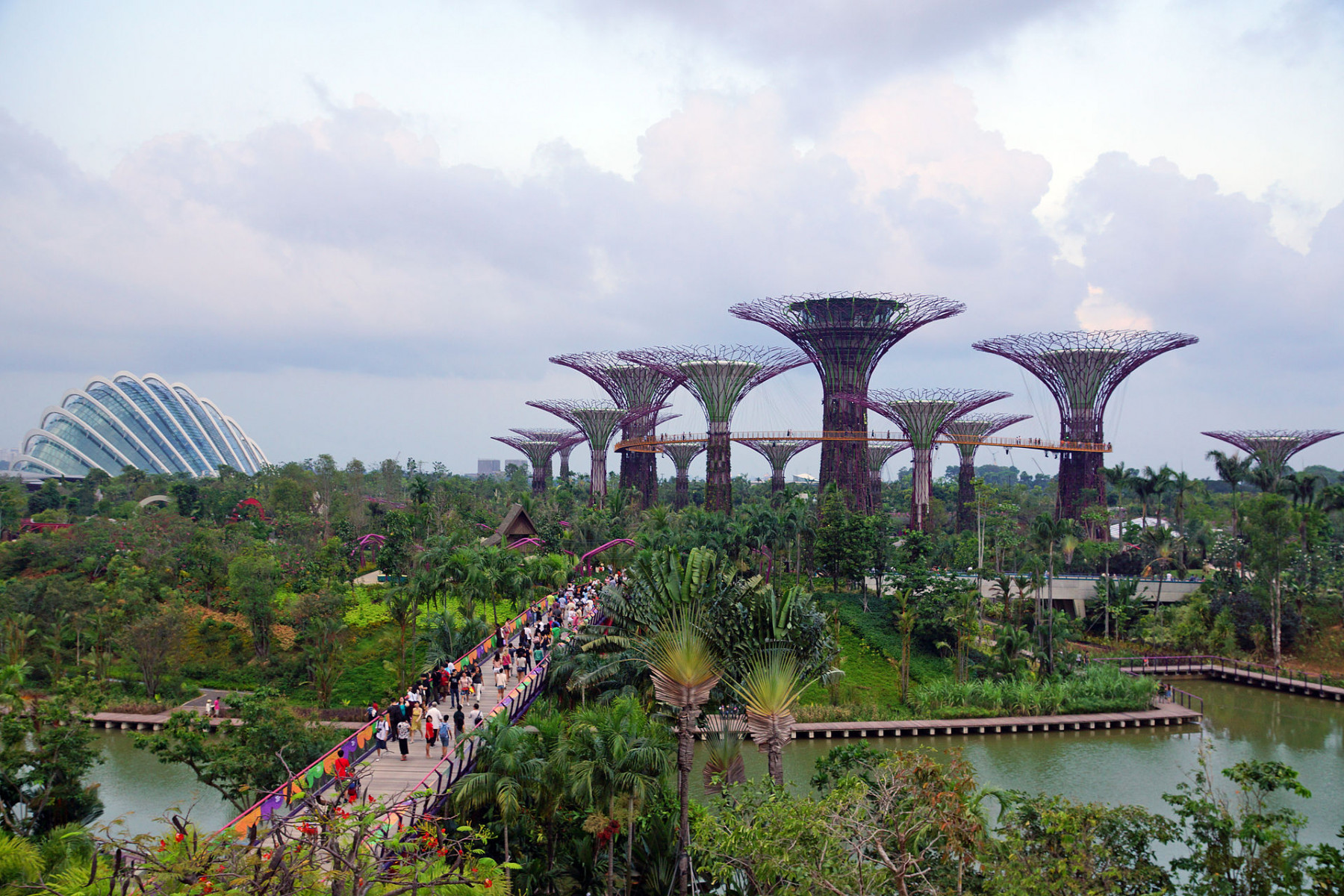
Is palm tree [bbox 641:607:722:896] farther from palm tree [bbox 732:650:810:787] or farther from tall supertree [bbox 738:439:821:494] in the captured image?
tall supertree [bbox 738:439:821:494]

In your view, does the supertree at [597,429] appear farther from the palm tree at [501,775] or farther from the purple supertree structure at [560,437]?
the palm tree at [501,775]

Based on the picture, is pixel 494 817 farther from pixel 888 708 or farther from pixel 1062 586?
pixel 1062 586

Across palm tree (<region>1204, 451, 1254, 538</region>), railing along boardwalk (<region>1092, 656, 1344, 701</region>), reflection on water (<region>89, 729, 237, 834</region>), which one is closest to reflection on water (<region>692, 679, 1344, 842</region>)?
railing along boardwalk (<region>1092, 656, 1344, 701</region>)

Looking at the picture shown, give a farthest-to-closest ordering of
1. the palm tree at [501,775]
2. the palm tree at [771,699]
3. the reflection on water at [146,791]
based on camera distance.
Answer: the reflection on water at [146,791] < the palm tree at [771,699] < the palm tree at [501,775]

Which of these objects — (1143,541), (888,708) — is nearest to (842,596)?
(888,708)

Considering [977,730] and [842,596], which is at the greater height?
[842,596]

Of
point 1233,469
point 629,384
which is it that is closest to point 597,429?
point 629,384

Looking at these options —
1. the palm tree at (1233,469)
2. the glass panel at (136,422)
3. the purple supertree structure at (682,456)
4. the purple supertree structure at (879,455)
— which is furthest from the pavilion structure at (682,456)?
the glass panel at (136,422)
